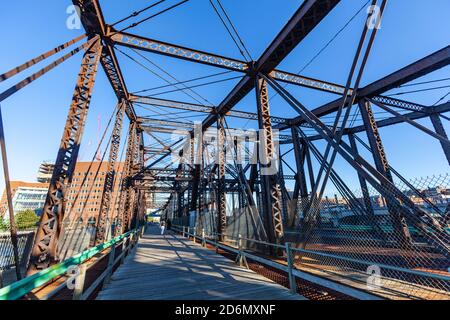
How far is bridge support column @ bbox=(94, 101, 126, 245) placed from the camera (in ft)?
33.2

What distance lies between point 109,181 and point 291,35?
474 inches

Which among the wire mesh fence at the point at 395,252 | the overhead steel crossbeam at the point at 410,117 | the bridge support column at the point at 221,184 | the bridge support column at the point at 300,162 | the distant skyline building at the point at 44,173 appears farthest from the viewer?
the distant skyline building at the point at 44,173

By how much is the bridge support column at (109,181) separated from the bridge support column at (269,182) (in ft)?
28.5

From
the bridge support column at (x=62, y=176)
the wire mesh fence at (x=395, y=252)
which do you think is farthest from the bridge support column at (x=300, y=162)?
the bridge support column at (x=62, y=176)

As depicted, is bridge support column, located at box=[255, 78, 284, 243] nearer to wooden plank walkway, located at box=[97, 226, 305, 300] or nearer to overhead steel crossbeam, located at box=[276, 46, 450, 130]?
wooden plank walkway, located at box=[97, 226, 305, 300]

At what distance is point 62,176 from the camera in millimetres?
5355

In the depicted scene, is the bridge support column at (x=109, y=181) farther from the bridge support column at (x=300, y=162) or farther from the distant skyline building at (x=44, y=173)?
the distant skyline building at (x=44, y=173)

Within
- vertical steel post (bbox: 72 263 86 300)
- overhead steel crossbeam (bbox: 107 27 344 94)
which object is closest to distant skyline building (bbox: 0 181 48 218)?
overhead steel crossbeam (bbox: 107 27 344 94)

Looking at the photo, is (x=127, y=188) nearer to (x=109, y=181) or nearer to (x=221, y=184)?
(x=109, y=181)

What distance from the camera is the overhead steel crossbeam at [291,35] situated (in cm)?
686

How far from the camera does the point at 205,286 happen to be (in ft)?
15.4

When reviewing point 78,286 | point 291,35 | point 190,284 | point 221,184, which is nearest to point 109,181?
point 221,184

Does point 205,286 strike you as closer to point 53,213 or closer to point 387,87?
point 53,213
